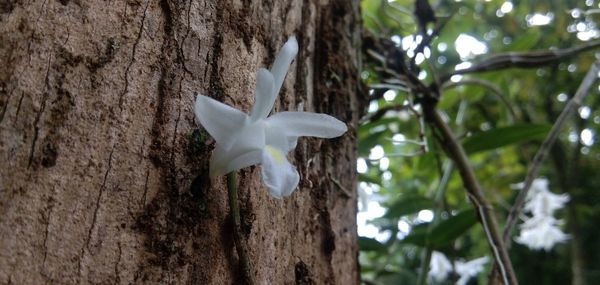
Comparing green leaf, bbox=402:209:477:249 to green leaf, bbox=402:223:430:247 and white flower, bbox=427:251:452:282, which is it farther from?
white flower, bbox=427:251:452:282


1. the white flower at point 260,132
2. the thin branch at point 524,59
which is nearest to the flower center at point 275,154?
the white flower at point 260,132

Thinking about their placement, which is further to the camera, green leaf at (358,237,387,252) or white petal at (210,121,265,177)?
green leaf at (358,237,387,252)

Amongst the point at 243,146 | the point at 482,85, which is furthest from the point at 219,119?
the point at 482,85

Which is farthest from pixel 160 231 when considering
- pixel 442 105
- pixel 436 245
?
pixel 442 105

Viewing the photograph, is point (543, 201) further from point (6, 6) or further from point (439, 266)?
point (6, 6)

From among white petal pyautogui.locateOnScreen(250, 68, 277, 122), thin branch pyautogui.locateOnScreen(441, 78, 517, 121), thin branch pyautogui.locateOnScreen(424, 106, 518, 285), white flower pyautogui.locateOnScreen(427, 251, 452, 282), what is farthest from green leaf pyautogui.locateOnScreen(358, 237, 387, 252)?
white petal pyautogui.locateOnScreen(250, 68, 277, 122)

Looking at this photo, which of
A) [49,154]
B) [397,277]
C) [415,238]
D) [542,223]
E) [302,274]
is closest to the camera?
[49,154]

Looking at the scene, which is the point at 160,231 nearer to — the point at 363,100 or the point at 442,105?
the point at 363,100
